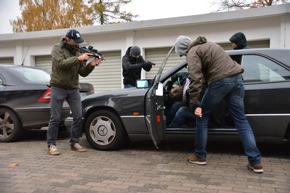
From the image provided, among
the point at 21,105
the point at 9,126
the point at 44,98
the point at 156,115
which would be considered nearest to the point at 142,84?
the point at 156,115

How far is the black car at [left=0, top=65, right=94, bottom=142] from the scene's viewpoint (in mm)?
6121

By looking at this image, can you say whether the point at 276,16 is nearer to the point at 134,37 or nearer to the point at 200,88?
the point at 134,37

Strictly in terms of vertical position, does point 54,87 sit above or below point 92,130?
above

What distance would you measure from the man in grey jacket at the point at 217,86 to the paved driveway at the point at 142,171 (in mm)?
389

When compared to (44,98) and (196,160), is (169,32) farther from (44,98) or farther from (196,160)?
(196,160)

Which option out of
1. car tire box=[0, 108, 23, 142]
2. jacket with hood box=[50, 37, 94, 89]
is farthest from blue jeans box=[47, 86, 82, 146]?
car tire box=[0, 108, 23, 142]

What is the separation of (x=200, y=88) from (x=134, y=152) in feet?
5.86

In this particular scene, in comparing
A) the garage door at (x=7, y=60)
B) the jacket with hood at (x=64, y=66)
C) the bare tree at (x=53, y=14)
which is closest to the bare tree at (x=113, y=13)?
the bare tree at (x=53, y=14)

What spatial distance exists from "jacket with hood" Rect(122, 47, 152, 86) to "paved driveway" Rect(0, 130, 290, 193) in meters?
1.51

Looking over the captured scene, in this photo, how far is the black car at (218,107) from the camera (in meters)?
4.46

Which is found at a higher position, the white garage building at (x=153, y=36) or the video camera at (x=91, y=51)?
the white garage building at (x=153, y=36)

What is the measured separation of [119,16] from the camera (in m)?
25.8

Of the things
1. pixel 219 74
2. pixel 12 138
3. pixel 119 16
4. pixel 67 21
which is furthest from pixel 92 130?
pixel 119 16

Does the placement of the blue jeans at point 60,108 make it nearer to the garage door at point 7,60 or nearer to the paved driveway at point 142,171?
the paved driveway at point 142,171
